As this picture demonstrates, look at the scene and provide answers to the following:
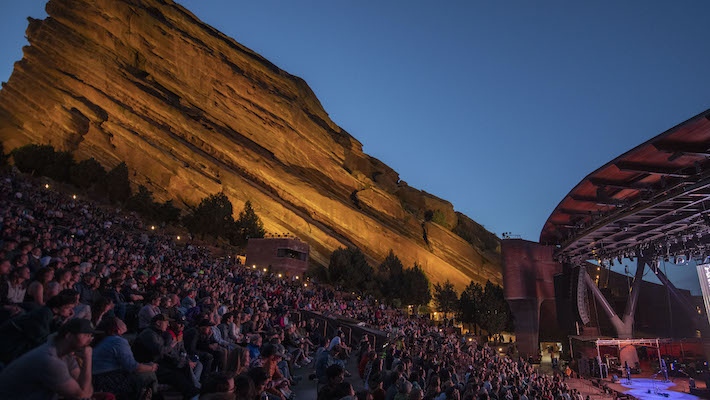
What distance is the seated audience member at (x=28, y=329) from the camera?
3.85 metres

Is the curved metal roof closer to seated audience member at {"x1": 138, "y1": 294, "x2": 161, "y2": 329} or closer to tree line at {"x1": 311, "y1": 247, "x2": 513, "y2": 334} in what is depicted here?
seated audience member at {"x1": 138, "y1": 294, "x2": 161, "y2": 329}

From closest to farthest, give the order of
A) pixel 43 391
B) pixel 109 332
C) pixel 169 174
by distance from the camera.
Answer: pixel 43 391, pixel 109 332, pixel 169 174

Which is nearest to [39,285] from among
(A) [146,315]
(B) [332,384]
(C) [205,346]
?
(A) [146,315]

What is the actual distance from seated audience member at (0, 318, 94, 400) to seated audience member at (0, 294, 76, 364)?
120 centimetres

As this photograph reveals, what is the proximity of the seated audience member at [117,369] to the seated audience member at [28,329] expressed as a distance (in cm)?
49

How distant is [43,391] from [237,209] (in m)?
52.9

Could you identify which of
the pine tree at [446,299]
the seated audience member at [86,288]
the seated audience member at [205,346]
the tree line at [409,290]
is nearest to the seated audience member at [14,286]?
the seated audience member at [86,288]

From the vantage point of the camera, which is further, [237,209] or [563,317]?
[237,209]

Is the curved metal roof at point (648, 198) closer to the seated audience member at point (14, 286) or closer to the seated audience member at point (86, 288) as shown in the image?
the seated audience member at point (86, 288)

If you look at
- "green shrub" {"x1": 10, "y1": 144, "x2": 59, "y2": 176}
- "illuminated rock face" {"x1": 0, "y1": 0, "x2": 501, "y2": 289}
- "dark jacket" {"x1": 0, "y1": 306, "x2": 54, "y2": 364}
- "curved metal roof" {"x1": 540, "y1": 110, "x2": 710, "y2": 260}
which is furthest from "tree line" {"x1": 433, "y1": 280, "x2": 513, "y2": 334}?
"green shrub" {"x1": 10, "y1": 144, "x2": 59, "y2": 176}

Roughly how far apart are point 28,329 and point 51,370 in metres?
1.57

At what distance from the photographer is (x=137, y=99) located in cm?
5662

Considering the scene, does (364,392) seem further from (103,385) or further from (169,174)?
(169,174)

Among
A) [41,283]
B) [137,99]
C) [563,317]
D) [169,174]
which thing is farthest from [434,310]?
[41,283]
